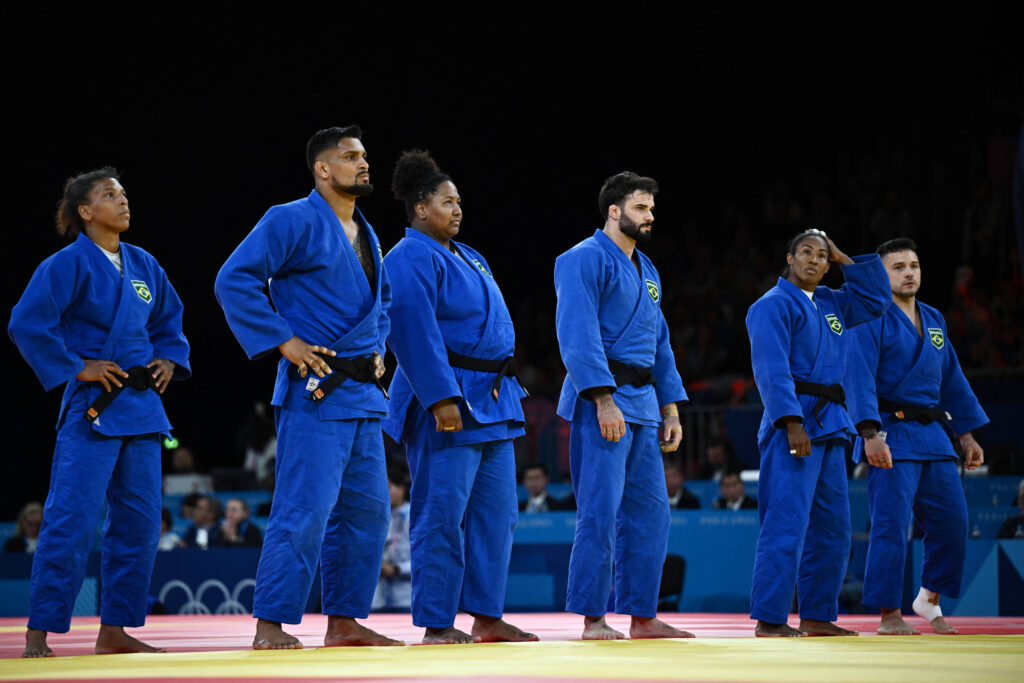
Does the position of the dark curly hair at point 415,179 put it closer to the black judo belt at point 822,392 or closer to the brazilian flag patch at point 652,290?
the brazilian flag patch at point 652,290

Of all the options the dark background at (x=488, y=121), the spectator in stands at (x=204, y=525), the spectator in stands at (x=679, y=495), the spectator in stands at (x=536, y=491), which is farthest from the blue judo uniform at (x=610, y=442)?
the dark background at (x=488, y=121)

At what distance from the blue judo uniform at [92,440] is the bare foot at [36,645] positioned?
2 cm

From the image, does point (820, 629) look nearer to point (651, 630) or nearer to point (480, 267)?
point (651, 630)

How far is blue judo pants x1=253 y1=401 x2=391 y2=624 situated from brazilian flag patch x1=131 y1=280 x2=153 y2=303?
731 millimetres

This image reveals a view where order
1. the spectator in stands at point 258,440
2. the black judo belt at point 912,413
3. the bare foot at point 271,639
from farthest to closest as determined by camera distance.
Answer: the spectator in stands at point 258,440, the black judo belt at point 912,413, the bare foot at point 271,639

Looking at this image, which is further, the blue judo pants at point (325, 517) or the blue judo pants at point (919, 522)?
the blue judo pants at point (919, 522)

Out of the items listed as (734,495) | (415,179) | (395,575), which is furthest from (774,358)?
(395,575)

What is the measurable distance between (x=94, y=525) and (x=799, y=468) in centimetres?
262

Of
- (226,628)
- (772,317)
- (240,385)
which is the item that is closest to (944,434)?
(772,317)

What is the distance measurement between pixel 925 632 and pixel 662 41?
8769 mm

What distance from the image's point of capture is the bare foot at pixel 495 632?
418cm

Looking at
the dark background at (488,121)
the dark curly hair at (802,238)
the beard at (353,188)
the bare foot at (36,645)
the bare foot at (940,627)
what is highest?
the dark background at (488,121)

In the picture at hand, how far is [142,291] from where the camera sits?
4.30 meters

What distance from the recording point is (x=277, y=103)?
35.2 feet
